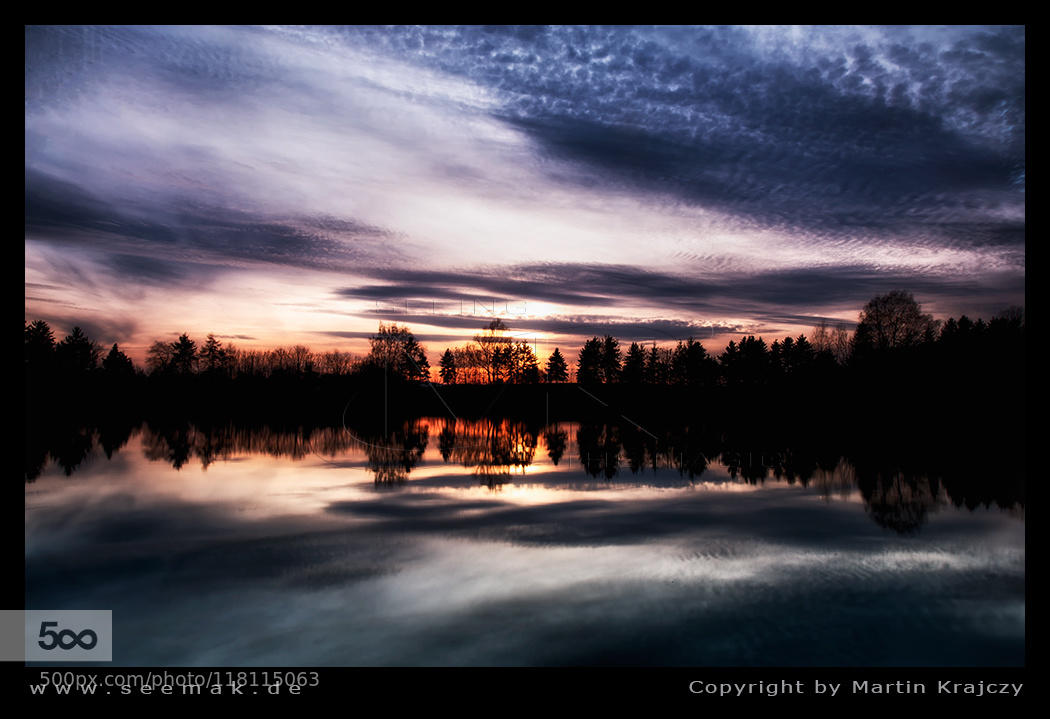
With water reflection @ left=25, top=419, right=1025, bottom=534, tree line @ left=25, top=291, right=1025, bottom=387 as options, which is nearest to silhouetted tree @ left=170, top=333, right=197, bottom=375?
tree line @ left=25, top=291, right=1025, bottom=387

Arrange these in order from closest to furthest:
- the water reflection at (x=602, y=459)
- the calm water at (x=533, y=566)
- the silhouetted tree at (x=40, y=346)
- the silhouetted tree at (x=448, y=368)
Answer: the calm water at (x=533, y=566) → the water reflection at (x=602, y=459) → the silhouetted tree at (x=40, y=346) → the silhouetted tree at (x=448, y=368)

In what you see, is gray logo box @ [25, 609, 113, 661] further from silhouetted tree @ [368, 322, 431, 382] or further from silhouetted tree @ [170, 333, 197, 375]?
silhouetted tree @ [170, 333, 197, 375]

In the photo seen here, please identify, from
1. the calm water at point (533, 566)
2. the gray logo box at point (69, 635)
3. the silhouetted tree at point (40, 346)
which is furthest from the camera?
the silhouetted tree at point (40, 346)

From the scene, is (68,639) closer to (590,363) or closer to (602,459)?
(602,459)

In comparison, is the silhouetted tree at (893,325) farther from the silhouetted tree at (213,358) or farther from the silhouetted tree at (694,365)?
the silhouetted tree at (213,358)

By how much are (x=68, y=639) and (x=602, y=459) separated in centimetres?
2441

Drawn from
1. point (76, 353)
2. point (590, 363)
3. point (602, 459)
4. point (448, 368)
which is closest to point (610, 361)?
point (590, 363)

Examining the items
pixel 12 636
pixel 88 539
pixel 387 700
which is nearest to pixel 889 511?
pixel 387 700

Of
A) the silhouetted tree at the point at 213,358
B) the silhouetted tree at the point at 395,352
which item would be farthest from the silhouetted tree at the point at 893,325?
the silhouetted tree at the point at 213,358

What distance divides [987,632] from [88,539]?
73.5 ft

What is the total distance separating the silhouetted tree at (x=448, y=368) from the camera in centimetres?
11794

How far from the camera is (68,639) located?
9734 mm

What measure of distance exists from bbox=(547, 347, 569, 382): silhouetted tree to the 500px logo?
106601 mm

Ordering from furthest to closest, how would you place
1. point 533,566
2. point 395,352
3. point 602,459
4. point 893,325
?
1. point 395,352
2. point 893,325
3. point 602,459
4. point 533,566
